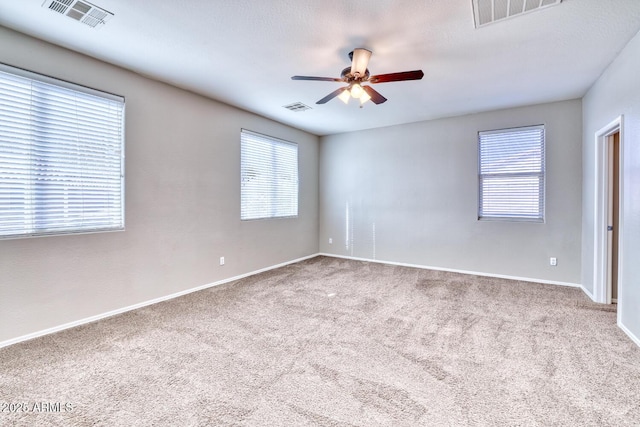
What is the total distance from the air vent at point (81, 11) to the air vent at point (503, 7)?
280 centimetres

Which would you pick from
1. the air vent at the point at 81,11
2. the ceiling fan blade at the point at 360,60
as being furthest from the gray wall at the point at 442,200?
the air vent at the point at 81,11

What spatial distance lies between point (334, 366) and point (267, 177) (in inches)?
142

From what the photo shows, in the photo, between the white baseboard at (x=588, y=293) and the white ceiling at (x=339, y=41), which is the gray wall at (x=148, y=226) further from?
the white baseboard at (x=588, y=293)

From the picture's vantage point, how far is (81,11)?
2.22 m

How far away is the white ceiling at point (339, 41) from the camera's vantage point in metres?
2.18

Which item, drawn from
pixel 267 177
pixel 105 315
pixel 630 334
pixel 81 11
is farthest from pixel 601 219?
pixel 105 315

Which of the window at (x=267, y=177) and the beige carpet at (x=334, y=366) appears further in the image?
the window at (x=267, y=177)

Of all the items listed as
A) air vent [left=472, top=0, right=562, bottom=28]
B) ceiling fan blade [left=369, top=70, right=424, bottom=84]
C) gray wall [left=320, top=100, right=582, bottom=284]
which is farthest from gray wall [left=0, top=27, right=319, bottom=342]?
air vent [left=472, top=0, right=562, bottom=28]

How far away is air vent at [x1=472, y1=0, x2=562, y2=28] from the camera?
2076 mm

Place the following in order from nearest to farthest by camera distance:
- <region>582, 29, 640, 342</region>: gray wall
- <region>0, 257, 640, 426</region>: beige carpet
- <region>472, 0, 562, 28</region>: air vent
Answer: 1. <region>0, 257, 640, 426</region>: beige carpet
2. <region>472, 0, 562, 28</region>: air vent
3. <region>582, 29, 640, 342</region>: gray wall

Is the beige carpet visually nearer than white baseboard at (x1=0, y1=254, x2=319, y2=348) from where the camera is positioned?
Yes

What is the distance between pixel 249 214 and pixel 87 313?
7.96ft

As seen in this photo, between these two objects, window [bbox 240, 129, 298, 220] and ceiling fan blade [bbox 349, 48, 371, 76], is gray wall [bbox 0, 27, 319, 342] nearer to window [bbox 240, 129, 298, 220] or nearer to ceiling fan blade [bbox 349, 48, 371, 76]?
window [bbox 240, 129, 298, 220]

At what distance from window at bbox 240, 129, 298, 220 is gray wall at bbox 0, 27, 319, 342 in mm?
Result: 185
